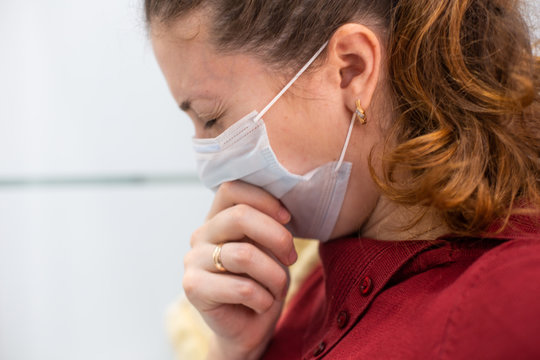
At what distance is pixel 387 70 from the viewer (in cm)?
89

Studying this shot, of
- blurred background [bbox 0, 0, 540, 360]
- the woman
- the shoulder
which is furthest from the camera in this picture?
blurred background [bbox 0, 0, 540, 360]

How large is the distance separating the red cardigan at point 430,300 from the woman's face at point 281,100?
145 mm

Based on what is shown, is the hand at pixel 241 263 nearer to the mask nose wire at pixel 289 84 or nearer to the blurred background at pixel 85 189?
the mask nose wire at pixel 289 84

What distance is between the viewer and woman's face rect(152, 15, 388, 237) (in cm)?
90

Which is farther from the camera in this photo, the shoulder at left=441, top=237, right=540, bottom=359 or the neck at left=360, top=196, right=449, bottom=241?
the neck at left=360, top=196, right=449, bottom=241

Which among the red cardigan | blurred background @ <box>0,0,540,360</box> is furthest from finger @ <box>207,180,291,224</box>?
blurred background @ <box>0,0,540,360</box>

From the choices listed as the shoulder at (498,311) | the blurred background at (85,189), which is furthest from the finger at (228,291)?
the blurred background at (85,189)

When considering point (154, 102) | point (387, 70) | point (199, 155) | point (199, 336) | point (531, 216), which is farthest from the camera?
point (154, 102)

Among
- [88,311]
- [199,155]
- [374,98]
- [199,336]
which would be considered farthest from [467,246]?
[88,311]

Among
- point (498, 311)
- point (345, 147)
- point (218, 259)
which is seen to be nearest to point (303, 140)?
point (345, 147)

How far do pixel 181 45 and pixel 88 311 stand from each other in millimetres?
1370

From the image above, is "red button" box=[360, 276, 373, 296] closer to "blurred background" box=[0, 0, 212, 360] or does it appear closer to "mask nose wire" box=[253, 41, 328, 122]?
"mask nose wire" box=[253, 41, 328, 122]

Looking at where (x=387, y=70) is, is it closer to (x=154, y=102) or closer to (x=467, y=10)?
(x=467, y=10)

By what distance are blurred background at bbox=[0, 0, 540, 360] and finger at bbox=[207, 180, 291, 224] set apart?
0.99m
